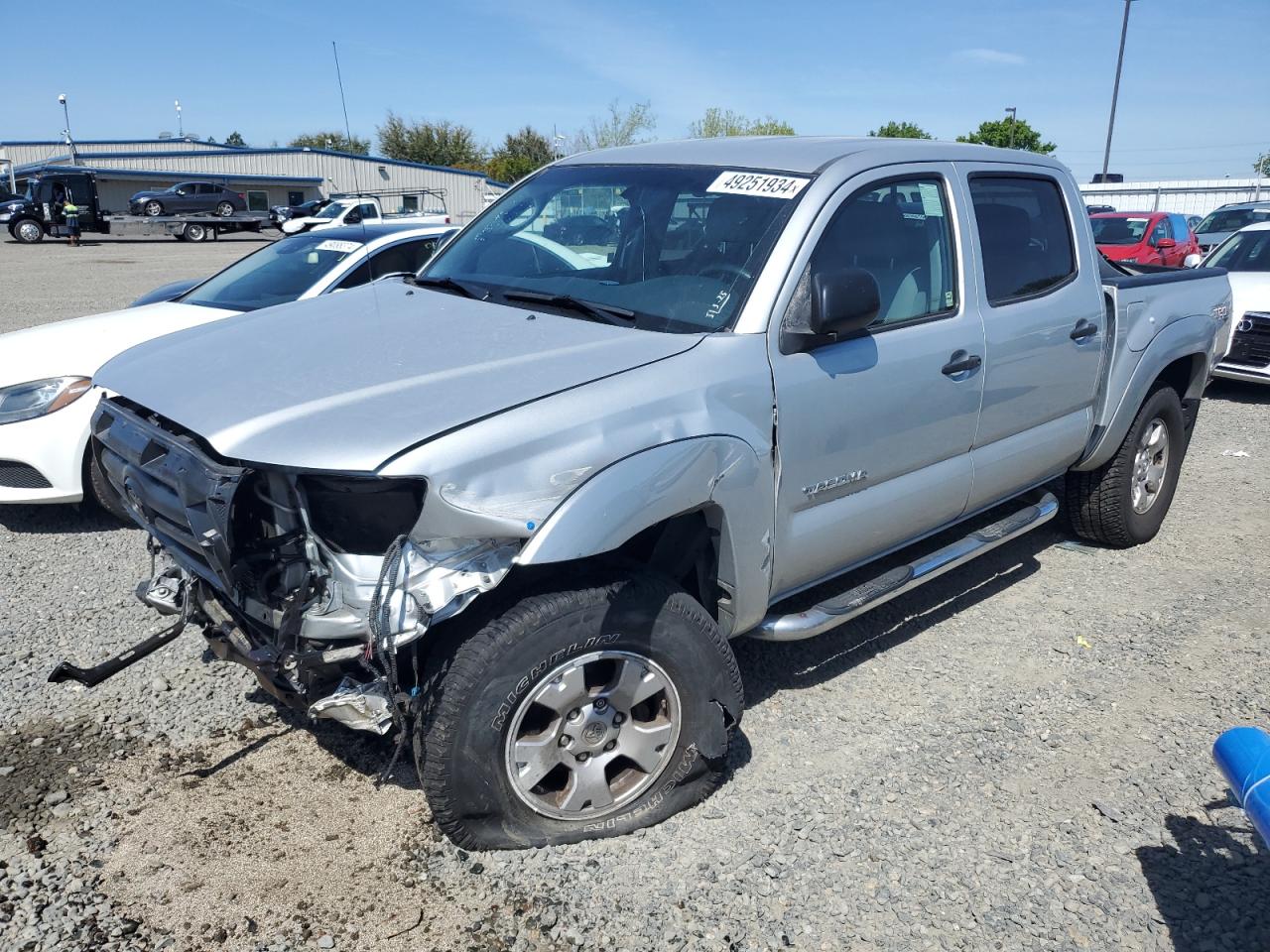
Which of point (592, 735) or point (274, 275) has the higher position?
point (274, 275)

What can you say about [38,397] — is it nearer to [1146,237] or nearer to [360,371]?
[360,371]

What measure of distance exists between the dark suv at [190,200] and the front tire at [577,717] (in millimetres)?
40714

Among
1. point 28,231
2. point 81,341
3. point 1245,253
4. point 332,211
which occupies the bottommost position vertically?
point 28,231

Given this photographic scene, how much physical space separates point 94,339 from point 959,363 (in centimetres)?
457

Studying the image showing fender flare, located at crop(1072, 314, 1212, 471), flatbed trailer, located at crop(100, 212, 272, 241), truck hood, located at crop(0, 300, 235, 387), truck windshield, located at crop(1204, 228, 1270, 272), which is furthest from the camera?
flatbed trailer, located at crop(100, 212, 272, 241)

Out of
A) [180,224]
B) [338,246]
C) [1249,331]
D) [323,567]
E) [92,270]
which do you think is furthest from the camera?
[180,224]

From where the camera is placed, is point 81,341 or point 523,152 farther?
point 523,152

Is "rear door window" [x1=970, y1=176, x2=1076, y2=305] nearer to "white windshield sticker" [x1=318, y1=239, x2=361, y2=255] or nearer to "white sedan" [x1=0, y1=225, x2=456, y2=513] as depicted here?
"white sedan" [x1=0, y1=225, x2=456, y2=513]

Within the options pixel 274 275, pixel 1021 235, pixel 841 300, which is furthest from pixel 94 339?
pixel 1021 235

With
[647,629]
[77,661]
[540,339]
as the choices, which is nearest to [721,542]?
[647,629]

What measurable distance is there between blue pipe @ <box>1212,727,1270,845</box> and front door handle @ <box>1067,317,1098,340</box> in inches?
93.1

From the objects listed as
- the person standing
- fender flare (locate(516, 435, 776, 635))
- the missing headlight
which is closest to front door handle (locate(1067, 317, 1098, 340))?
fender flare (locate(516, 435, 776, 635))

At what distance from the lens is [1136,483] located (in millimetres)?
5352

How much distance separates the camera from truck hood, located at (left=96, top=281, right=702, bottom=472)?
2.55 m
